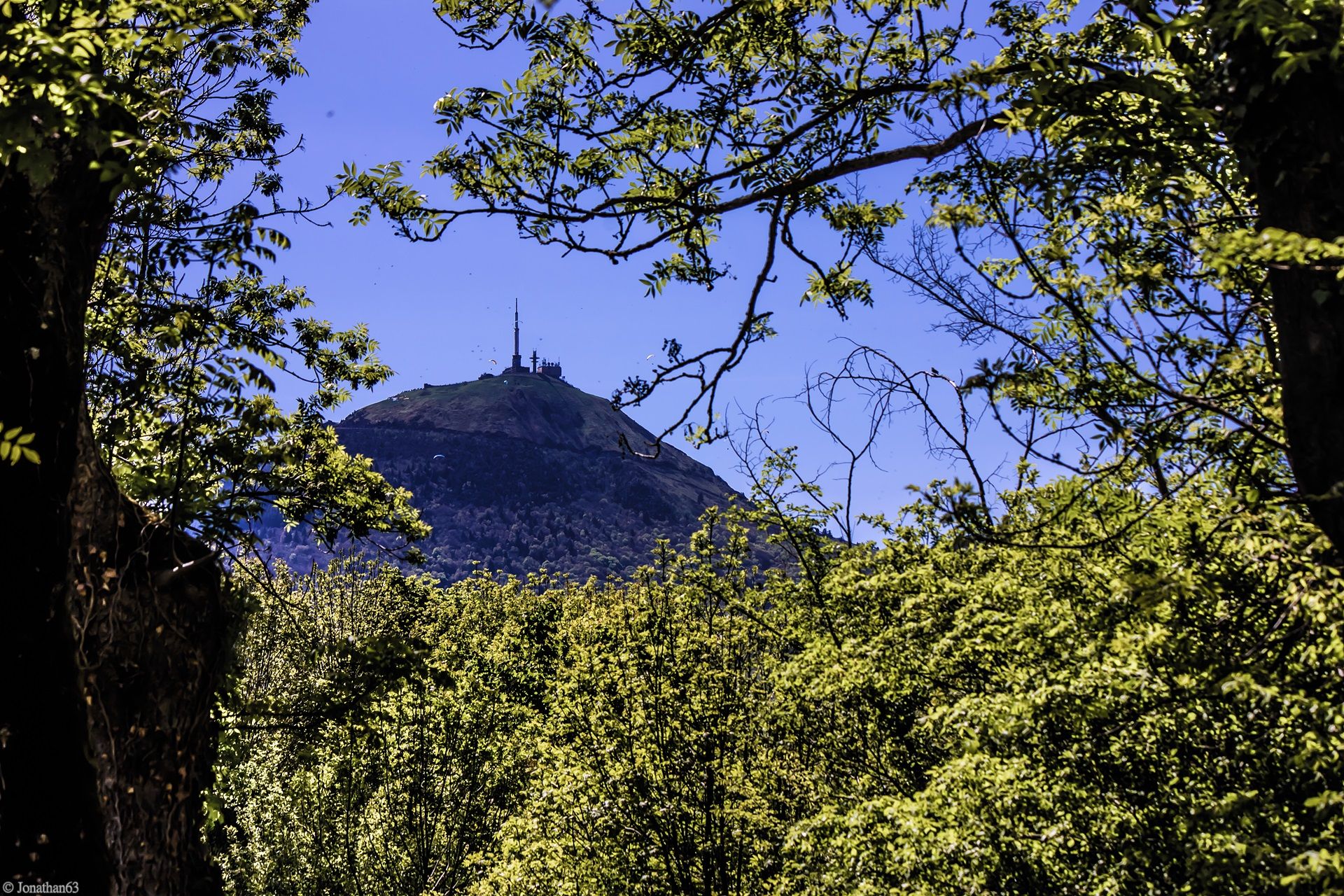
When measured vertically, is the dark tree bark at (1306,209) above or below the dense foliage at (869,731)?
above

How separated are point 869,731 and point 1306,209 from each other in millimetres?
14703

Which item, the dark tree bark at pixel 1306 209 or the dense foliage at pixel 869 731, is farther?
the dense foliage at pixel 869 731

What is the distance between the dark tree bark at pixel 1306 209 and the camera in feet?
13.0

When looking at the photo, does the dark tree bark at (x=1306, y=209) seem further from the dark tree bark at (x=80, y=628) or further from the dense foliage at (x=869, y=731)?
the dark tree bark at (x=80, y=628)

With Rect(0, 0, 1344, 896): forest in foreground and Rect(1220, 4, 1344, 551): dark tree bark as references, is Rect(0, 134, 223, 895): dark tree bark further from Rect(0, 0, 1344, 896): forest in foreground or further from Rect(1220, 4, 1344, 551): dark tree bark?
Rect(1220, 4, 1344, 551): dark tree bark

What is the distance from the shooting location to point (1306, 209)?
13.6 feet

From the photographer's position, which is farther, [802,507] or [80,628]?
[802,507]

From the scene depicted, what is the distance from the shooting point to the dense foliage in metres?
8.32

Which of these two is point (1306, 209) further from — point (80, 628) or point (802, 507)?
point (802, 507)

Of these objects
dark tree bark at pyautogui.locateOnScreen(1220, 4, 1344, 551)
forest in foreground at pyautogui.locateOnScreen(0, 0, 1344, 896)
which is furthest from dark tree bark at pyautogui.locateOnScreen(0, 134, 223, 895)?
dark tree bark at pyautogui.locateOnScreen(1220, 4, 1344, 551)

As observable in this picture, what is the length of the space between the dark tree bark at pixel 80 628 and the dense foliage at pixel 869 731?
1130 mm

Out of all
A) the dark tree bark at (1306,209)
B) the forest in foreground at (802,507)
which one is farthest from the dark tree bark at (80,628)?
the dark tree bark at (1306,209)

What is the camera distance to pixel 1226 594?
28.0 feet

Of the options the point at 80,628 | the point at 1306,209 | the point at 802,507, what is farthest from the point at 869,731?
the point at 1306,209
